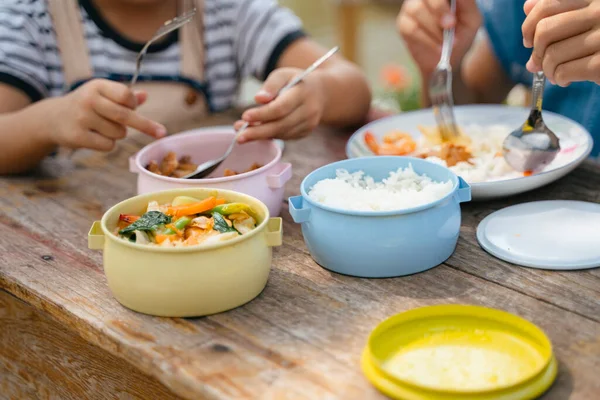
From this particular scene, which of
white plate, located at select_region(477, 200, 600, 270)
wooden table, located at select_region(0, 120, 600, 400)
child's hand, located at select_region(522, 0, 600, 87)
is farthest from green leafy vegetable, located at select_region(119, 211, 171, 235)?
child's hand, located at select_region(522, 0, 600, 87)

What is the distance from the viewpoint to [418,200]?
3.13 ft

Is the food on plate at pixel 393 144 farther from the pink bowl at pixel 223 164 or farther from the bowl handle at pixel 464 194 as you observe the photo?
the bowl handle at pixel 464 194

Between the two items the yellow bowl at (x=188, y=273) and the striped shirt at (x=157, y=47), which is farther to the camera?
the striped shirt at (x=157, y=47)

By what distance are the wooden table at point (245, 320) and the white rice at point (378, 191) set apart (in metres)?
0.10

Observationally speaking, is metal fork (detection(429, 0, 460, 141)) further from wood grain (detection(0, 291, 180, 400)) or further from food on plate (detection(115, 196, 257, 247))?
wood grain (detection(0, 291, 180, 400))

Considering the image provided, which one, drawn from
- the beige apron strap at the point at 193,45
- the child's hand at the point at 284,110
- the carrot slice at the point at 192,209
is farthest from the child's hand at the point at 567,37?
the beige apron strap at the point at 193,45

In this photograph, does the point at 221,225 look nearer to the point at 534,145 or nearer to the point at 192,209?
the point at 192,209

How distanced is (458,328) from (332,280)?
0.21 meters

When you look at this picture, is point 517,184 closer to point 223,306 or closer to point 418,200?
point 418,200

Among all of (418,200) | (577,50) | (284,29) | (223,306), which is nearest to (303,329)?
(223,306)

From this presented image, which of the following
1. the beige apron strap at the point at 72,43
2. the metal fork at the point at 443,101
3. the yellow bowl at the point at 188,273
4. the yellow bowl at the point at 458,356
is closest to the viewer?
the yellow bowl at the point at 458,356

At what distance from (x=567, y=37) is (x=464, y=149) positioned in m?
0.29

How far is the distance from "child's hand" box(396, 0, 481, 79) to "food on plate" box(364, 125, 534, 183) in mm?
268

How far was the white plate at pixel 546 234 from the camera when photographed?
965mm
